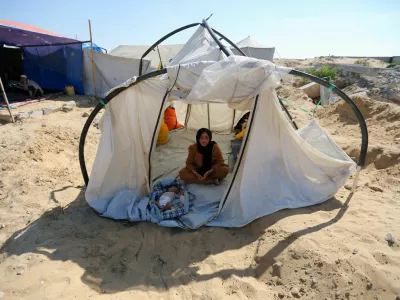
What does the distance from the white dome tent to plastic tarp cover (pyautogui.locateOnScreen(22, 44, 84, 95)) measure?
25.2 feet

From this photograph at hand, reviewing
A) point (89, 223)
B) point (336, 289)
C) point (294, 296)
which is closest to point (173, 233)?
point (89, 223)

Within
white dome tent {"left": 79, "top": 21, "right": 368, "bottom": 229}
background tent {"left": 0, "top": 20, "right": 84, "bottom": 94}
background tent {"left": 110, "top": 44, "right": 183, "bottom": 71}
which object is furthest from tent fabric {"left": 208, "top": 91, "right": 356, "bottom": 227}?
background tent {"left": 110, "top": 44, "right": 183, "bottom": 71}

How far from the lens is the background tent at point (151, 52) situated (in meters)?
12.9

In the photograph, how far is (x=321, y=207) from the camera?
3189 mm

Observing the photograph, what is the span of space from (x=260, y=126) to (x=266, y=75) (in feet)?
1.79

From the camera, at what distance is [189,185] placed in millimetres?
3859

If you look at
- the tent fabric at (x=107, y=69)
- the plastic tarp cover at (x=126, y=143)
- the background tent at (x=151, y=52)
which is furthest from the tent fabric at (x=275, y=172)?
the background tent at (x=151, y=52)

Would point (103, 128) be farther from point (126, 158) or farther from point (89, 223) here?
point (89, 223)

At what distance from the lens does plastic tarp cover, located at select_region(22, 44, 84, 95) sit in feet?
31.5

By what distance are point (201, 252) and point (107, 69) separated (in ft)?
28.2

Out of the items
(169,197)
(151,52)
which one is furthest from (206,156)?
(151,52)

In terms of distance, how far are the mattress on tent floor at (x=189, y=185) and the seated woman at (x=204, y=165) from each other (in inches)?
4.4

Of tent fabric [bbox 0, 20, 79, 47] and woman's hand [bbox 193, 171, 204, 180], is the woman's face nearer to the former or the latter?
woman's hand [bbox 193, 171, 204, 180]

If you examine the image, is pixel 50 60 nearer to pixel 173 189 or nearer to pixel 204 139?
pixel 204 139
